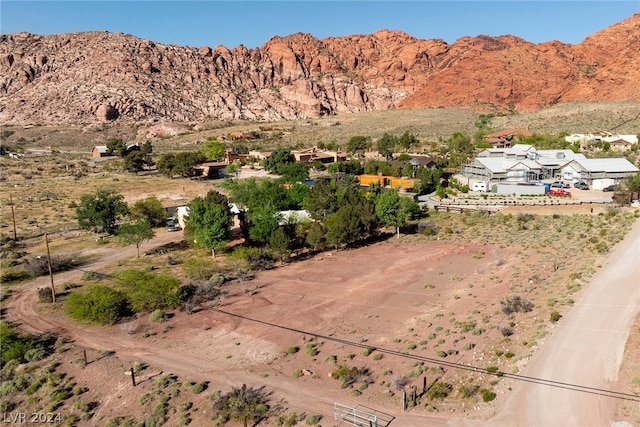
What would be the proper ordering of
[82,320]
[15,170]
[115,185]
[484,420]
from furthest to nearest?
[15,170], [115,185], [82,320], [484,420]

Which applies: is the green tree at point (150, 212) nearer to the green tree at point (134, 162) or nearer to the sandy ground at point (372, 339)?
the sandy ground at point (372, 339)

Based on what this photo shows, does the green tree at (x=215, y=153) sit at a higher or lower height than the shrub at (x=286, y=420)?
higher

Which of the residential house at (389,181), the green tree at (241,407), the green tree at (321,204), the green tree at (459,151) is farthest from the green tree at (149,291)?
the green tree at (459,151)

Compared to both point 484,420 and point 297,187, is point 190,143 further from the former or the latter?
point 484,420

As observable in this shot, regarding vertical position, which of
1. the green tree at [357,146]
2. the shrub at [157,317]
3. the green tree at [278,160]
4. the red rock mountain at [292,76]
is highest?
the red rock mountain at [292,76]

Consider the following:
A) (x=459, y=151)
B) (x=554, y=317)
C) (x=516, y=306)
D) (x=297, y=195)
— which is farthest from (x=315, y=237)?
(x=459, y=151)

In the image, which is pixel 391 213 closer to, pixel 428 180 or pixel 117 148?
pixel 428 180

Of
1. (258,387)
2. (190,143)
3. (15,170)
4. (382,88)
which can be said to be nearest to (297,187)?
(258,387)

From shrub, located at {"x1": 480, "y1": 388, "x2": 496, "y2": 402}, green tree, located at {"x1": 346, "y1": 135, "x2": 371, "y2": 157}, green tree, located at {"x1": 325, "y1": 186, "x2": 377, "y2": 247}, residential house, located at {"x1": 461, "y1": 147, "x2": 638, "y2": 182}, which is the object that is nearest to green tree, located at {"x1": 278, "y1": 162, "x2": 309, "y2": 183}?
green tree, located at {"x1": 325, "y1": 186, "x2": 377, "y2": 247}
